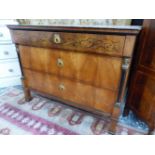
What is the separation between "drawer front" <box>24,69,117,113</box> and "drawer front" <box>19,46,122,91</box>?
2.1 inches

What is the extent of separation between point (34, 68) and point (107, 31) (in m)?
0.74

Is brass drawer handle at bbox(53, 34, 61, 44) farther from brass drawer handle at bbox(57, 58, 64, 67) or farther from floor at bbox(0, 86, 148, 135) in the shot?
floor at bbox(0, 86, 148, 135)

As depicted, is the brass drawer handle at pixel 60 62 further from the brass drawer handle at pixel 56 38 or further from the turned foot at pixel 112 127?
the turned foot at pixel 112 127

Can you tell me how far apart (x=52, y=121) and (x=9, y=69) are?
967mm

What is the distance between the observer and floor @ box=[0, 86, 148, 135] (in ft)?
3.54

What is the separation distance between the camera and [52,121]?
3.87ft

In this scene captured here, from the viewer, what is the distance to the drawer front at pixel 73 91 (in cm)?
93

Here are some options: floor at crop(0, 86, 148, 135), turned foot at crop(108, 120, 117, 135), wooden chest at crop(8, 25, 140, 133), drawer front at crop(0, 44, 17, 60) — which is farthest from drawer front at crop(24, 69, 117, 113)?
drawer front at crop(0, 44, 17, 60)

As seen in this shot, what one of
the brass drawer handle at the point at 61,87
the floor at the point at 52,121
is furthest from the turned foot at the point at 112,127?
the brass drawer handle at the point at 61,87

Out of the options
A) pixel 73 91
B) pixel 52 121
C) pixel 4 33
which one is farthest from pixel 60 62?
pixel 4 33

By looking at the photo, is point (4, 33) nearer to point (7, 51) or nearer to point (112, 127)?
point (7, 51)

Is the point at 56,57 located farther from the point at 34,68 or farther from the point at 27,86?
the point at 27,86

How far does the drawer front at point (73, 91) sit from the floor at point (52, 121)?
23 cm
